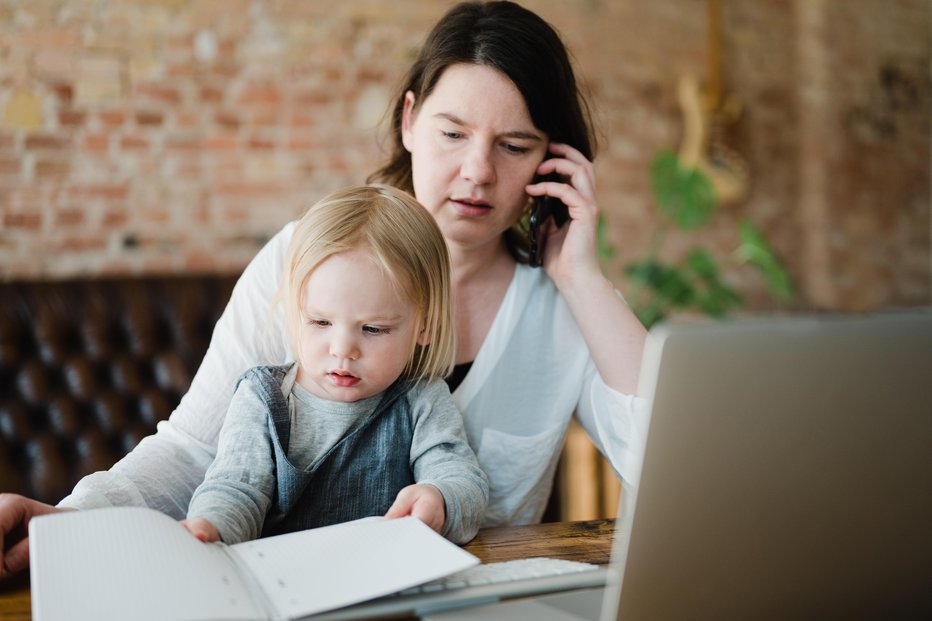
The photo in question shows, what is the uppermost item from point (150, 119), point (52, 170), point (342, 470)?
point (150, 119)

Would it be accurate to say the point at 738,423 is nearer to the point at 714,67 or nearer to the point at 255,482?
the point at 255,482

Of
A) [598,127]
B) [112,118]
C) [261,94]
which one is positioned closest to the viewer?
[598,127]

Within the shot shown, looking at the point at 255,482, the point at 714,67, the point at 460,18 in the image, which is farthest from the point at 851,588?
the point at 714,67

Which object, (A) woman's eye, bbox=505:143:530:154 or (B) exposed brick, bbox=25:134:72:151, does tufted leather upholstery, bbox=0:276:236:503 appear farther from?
(A) woman's eye, bbox=505:143:530:154

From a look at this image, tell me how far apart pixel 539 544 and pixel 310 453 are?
1.07 feet

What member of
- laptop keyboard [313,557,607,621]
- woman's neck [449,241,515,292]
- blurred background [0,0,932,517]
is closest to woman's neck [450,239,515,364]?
woman's neck [449,241,515,292]

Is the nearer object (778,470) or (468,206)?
(778,470)

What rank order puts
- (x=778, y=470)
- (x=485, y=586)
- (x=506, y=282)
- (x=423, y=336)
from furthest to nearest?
(x=506, y=282)
(x=423, y=336)
(x=485, y=586)
(x=778, y=470)

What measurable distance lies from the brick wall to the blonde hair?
1062 millimetres

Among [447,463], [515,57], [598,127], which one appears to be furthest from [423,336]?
[598,127]

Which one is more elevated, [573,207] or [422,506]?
[573,207]

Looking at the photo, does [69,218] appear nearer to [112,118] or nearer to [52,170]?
[52,170]

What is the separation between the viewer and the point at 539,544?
43.6 inches

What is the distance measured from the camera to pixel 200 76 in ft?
9.77
